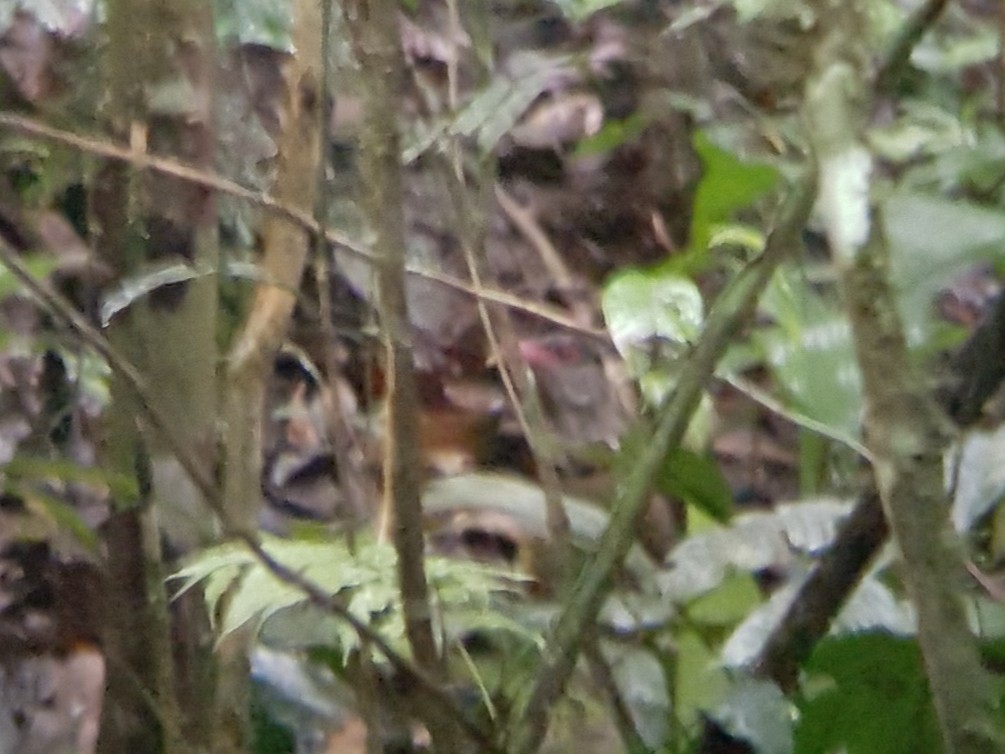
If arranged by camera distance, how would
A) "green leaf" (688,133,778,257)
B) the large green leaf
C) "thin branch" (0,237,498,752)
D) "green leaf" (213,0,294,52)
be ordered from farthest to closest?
"green leaf" (213,0,294,52), "green leaf" (688,133,778,257), the large green leaf, "thin branch" (0,237,498,752)

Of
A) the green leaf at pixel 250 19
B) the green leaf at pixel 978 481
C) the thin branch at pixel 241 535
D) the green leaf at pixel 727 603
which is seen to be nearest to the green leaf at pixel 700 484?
the green leaf at pixel 727 603

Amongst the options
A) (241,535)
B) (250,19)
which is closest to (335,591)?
(241,535)

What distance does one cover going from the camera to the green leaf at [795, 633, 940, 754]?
643mm

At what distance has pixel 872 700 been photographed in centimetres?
65

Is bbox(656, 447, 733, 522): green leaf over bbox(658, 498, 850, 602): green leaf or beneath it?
beneath

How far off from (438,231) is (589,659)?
1.06 m

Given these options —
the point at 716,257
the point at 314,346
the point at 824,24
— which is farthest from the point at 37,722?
the point at 824,24

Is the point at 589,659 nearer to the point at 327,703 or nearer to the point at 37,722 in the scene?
the point at 327,703

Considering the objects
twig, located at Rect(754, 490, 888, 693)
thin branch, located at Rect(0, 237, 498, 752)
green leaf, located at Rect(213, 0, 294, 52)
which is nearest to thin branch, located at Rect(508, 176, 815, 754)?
thin branch, located at Rect(0, 237, 498, 752)

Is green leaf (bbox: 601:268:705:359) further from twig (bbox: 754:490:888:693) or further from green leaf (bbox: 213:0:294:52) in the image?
green leaf (bbox: 213:0:294:52)

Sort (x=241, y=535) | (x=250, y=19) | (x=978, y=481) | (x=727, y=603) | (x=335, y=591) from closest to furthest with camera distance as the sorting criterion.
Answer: (x=241, y=535) < (x=335, y=591) < (x=978, y=481) < (x=727, y=603) < (x=250, y=19)

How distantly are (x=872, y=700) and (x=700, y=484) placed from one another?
A: 7.5 inches

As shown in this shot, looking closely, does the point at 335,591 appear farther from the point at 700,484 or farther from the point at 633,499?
the point at 700,484

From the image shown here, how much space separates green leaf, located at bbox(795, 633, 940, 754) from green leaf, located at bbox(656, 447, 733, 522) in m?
0.17
